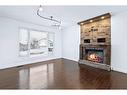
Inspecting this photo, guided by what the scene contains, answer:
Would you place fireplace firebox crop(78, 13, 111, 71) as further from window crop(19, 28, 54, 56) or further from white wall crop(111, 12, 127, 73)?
window crop(19, 28, 54, 56)

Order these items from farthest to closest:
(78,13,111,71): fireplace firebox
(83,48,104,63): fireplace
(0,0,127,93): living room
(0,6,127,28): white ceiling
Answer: (83,48,104,63): fireplace, (78,13,111,71): fireplace firebox, (0,6,127,28): white ceiling, (0,0,127,93): living room

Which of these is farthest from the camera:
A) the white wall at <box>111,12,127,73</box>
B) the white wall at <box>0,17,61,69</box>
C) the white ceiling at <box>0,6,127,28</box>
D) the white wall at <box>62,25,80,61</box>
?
the white wall at <box>62,25,80,61</box>

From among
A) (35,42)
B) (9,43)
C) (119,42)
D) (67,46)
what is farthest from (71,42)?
(9,43)

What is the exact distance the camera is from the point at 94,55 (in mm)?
6574

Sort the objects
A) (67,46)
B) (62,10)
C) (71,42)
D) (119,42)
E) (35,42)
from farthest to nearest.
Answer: (67,46)
(71,42)
(35,42)
(119,42)
(62,10)

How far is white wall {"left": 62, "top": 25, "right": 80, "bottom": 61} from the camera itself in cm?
805

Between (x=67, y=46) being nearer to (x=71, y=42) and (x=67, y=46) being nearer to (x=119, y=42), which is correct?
(x=71, y=42)

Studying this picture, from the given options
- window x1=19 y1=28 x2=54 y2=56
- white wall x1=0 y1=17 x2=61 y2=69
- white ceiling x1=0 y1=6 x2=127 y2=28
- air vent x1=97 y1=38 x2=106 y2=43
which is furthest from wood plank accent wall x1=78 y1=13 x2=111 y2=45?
white wall x1=0 y1=17 x2=61 y2=69

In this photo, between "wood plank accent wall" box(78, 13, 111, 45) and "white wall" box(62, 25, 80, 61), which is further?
"white wall" box(62, 25, 80, 61)

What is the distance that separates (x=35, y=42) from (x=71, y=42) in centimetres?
247

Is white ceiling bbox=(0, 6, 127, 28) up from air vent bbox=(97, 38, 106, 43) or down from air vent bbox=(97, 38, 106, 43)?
up

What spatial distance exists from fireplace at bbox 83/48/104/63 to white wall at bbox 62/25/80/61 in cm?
105
